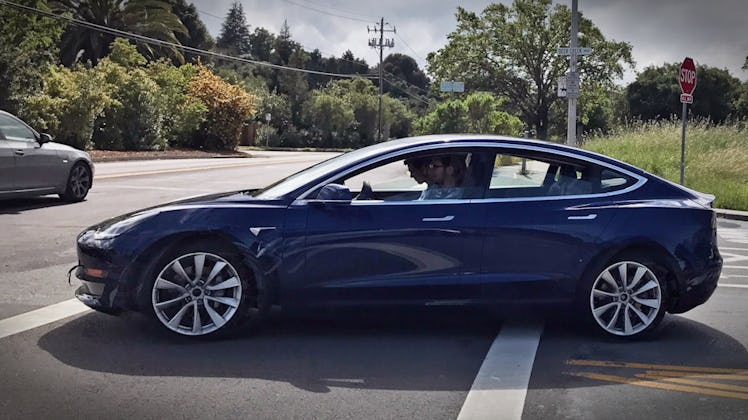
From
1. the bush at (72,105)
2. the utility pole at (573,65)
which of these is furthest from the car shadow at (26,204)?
the bush at (72,105)

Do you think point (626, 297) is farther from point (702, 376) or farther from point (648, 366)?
point (702, 376)

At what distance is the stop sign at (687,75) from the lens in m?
15.2

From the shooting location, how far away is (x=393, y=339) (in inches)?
209

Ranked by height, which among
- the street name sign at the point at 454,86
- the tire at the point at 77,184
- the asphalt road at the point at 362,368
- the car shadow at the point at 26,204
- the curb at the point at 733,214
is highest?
the street name sign at the point at 454,86

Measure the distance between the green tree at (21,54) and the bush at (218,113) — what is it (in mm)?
14503

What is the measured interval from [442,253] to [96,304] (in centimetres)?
238

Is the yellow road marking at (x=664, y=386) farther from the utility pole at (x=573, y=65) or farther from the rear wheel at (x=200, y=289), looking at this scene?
the utility pole at (x=573, y=65)

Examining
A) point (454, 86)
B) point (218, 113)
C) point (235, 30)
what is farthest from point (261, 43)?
point (454, 86)

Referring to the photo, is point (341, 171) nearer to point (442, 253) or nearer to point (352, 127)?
point (442, 253)

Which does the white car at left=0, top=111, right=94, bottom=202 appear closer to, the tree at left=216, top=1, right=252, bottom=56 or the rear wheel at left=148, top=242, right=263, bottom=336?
the rear wheel at left=148, top=242, right=263, bottom=336

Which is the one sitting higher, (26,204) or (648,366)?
(26,204)

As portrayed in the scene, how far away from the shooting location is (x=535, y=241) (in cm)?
516

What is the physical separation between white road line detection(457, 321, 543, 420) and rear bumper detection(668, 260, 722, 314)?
1.01m

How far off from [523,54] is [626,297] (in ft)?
141
